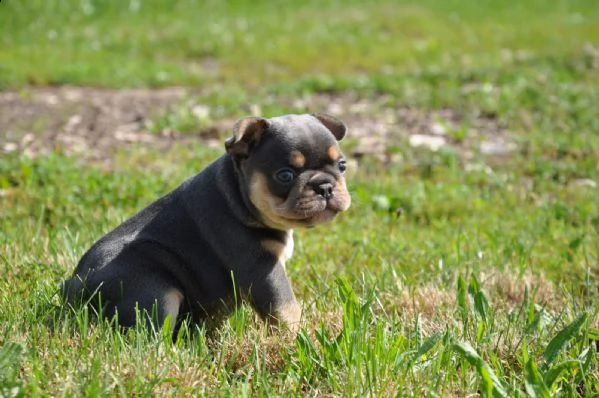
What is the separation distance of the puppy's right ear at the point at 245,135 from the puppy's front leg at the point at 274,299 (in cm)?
59

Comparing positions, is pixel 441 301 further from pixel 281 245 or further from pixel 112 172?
pixel 112 172

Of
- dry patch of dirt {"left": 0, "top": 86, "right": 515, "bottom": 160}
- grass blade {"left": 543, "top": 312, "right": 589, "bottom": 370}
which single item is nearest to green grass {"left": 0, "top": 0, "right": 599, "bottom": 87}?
dry patch of dirt {"left": 0, "top": 86, "right": 515, "bottom": 160}

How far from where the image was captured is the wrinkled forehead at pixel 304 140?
418 cm

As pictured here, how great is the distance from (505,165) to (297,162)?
4392 millimetres

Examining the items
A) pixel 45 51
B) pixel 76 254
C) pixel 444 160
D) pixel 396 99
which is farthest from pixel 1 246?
pixel 45 51

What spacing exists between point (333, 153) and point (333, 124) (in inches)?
17.1

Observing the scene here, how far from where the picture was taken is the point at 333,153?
4.24 m

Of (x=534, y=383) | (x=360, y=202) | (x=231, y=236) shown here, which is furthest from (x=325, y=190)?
(x=360, y=202)

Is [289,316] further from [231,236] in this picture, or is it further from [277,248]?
[231,236]

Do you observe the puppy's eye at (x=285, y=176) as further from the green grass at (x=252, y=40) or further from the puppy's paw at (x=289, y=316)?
the green grass at (x=252, y=40)

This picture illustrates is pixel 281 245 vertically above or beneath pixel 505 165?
above

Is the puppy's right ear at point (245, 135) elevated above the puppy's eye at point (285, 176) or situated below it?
above

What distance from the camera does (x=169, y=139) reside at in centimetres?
869

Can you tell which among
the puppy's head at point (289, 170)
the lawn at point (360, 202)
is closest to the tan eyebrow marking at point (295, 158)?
the puppy's head at point (289, 170)
